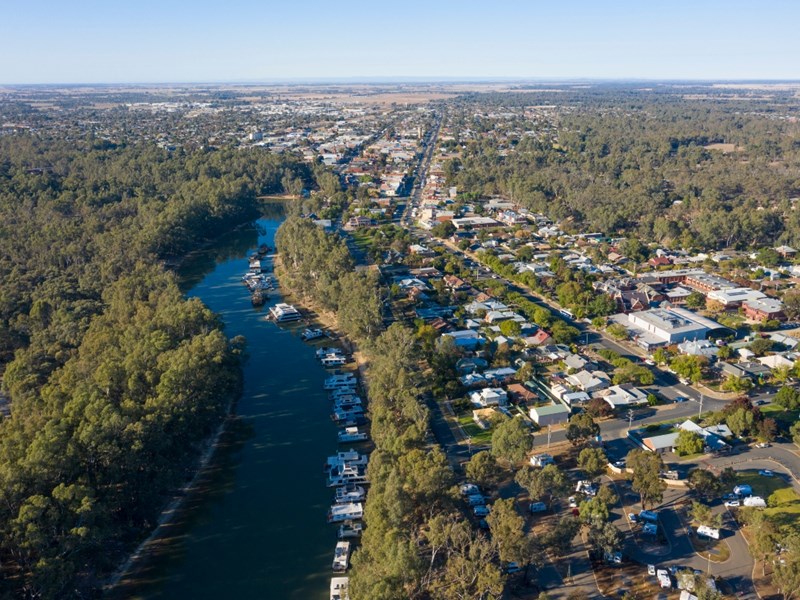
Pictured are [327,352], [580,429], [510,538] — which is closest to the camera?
[510,538]

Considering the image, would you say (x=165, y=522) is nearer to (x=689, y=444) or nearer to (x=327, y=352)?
(x=327, y=352)

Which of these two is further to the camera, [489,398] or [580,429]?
[489,398]

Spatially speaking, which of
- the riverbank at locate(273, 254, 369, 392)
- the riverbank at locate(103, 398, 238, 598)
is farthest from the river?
the riverbank at locate(273, 254, 369, 392)

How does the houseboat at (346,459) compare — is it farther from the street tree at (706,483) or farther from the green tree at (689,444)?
the green tree at (689,444)

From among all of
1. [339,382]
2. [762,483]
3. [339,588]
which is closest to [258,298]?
[339,382]

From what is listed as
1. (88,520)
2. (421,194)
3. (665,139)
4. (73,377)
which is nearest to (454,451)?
(88,520)

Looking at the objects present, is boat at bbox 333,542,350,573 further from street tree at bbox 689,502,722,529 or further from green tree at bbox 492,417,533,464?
street tree at bbox 689,502,722,529
